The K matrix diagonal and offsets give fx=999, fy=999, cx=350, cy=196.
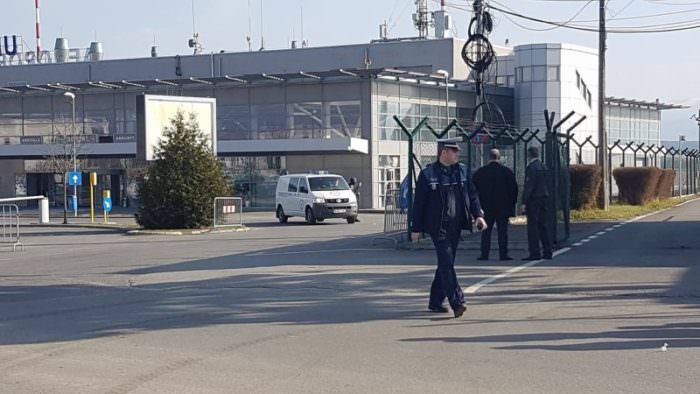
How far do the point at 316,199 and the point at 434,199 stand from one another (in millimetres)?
24671

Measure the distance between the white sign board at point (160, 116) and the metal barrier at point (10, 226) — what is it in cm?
773

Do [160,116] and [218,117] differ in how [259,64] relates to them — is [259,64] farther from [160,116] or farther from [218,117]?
[160,116]

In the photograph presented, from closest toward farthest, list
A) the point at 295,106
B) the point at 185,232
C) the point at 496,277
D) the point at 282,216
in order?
the point at 496,277, the point at 185,232, the point at 282,216, the point at 295,106

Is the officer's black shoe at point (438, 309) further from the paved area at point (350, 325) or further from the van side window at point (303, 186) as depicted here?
the van side window at point (303, 186)

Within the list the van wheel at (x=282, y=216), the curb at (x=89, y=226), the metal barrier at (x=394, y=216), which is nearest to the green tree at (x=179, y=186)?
the curb at (x=89, y=226)

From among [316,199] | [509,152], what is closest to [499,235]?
[509,152]

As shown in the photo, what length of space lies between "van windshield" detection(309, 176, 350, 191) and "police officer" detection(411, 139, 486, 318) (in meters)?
24.9

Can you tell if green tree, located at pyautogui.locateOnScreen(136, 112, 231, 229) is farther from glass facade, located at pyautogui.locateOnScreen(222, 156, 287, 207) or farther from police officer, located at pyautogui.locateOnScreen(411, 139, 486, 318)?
glass facade, located at pyautogui.locateOnScreen(222, 156, 287, 207)

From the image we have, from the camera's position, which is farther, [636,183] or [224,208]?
[636,183]

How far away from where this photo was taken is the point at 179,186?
3241 cm

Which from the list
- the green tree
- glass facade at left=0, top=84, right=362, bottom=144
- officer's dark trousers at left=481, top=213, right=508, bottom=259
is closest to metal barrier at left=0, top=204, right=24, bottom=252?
the green tree

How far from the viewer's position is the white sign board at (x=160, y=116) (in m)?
34.5

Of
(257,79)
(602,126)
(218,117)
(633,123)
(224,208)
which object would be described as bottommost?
(224,208)

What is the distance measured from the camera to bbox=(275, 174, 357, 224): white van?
35719 millimetres
